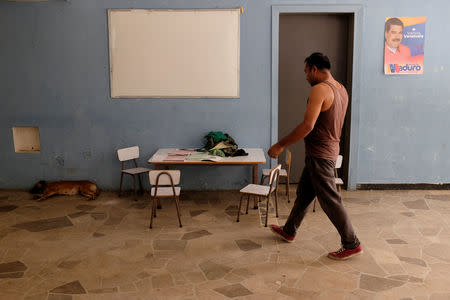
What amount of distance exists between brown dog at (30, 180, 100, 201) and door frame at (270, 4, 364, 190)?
9.12ft

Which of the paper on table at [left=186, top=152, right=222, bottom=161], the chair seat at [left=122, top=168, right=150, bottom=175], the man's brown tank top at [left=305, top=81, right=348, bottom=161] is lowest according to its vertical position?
the chair seat at [left=122, top=168, right=150, bottom=175]

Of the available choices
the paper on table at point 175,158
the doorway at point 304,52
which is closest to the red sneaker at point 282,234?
the paper on table at point 175,158

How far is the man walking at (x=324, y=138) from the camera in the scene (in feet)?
12.6

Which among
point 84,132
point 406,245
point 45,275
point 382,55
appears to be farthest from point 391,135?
point 45,275

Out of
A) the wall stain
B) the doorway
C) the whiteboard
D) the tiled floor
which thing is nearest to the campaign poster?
the doorway

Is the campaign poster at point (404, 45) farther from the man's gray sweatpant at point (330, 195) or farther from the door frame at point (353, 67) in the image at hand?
the man's gray sweatpant at point (330, 195)

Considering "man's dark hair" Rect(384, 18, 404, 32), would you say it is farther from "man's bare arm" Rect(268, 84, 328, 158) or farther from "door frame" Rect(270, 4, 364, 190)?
"man's bare arm" Rect(268, 84, 328, 158)

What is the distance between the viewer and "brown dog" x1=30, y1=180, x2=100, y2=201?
6.22 metres

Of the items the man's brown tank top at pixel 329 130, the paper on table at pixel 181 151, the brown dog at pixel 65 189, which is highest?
the man's brown tank top at pixel 329 130

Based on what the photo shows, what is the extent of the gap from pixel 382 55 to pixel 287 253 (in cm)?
365

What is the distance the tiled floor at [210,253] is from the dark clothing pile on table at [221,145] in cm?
74

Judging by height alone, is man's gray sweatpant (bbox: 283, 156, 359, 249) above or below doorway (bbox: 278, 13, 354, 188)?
below

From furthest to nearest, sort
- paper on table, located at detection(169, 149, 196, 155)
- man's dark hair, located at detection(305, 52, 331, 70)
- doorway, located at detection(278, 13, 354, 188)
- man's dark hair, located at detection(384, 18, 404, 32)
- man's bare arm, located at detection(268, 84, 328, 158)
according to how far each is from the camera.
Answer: doorway, located at detection(278, 13, 354, 188) < man's dark hair, located at detection(384, 18, 404, 32) < paper on table, located at detection(169, 149, 196, 155) < man's dark hair, located at detection(305, 52, 331, 70) < man's bare arm, located at detection(268, 84, 328, 158)

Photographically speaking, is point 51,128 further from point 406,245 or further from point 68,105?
point 406,245
